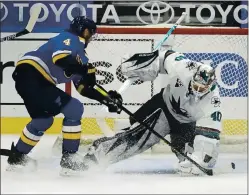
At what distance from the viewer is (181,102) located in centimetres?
228

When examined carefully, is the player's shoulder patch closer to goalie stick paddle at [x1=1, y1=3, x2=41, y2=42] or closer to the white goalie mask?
the white goalie mask

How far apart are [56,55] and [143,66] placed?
35 cm

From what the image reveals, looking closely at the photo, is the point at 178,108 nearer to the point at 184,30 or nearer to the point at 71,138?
the point at 71,138

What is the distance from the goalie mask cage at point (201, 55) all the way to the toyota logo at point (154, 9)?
71mm

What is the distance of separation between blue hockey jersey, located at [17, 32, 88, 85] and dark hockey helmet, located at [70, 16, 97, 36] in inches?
1.4

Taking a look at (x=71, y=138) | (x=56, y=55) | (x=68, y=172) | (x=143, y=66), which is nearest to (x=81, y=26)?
(x=56, y=55)

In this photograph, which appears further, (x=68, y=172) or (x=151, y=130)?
(x=151, y=130)

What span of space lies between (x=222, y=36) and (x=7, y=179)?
1.18 m

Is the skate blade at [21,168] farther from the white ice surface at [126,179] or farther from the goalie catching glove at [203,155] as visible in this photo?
the goalie catching glove at [203,155]

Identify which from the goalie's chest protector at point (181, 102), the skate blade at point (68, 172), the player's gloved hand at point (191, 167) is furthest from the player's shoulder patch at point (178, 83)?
the skate blade at point (68, 172)

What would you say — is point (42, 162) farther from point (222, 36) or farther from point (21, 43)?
point (222, 36)

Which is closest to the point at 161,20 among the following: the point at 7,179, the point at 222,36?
the point at 222,36

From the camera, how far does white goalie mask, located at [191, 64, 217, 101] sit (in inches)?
85.2

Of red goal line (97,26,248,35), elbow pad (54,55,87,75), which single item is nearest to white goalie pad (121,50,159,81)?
elbow pad (54,55,87,75)
